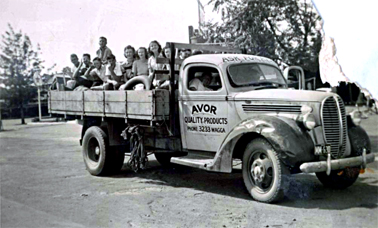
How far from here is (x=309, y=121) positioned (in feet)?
16.5

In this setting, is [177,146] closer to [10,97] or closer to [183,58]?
[183,58]

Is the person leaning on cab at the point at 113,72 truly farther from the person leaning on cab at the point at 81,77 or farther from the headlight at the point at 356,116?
the headlight at the point at 356,116

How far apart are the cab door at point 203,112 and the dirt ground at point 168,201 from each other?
72cm

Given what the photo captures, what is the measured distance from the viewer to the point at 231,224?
4523 mm

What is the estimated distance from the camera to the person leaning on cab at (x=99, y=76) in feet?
26.0

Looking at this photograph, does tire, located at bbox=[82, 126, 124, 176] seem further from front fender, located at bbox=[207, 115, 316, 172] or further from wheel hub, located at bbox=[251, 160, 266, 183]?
wheel hub, located at bbox=[251, 160, 266, 183]

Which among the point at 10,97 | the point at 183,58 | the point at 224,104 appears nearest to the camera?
the point at 224,104

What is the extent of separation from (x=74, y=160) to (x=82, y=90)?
6.10 feet

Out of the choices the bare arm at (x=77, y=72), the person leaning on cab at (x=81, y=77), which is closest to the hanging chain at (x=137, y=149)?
the person leaning on cab at (x=81, y=77)

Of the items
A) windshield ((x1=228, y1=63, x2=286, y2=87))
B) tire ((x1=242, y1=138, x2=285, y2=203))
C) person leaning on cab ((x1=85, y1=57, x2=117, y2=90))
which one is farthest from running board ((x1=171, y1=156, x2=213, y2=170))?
person leaning on cab ((x1=85, y1=57, x2=117, y2=90))

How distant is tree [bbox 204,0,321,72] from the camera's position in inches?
288

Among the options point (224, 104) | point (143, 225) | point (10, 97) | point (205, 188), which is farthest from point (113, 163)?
point (10, 97)

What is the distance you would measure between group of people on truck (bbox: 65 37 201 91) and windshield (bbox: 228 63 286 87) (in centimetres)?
116

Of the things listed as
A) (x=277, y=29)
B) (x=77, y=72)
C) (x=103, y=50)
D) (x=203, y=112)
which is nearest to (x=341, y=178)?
(x=203, y=112)
